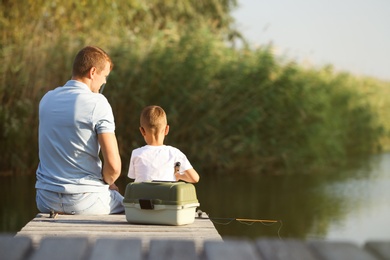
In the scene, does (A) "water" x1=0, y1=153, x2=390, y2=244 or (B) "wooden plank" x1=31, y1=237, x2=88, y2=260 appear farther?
(A) "water" x1=0, y1=153, x2=390, y2=244

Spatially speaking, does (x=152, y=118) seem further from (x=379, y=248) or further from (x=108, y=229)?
(x=379, y=248)

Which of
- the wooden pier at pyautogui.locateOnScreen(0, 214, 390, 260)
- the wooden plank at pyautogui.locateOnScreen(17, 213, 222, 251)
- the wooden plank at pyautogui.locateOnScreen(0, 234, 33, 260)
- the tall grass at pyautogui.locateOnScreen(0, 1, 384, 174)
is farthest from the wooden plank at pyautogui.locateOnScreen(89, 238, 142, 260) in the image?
the tall grass at pyautogui.locateOnScreen(0, 1, 384, 174)

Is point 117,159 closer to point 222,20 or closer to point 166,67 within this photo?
point 166,67

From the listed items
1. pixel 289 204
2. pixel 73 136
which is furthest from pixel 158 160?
pixel 289 204

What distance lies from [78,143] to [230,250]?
170cm

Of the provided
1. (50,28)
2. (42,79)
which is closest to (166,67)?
(42,79)

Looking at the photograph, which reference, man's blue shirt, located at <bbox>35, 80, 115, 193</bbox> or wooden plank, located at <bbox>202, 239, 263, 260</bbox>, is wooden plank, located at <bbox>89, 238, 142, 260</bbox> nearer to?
wooden plank, located at <bbox>202, 239, 263, 260</bbox>

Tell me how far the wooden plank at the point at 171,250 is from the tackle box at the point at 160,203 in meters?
1.10

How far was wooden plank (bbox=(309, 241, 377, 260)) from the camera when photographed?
7.32ft

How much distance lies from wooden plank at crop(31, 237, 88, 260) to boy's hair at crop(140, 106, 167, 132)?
1.55m

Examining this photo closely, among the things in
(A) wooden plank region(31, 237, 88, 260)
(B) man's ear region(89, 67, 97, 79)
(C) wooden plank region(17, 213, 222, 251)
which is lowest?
(C) wooden plank region(17, 213, 222, 251)

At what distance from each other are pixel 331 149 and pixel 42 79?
5.12 metres

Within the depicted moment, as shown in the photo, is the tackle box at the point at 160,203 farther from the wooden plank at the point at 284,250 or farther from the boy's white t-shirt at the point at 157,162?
the wooden plank at the point at 284,250

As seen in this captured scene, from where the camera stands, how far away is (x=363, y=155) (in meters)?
18.2
